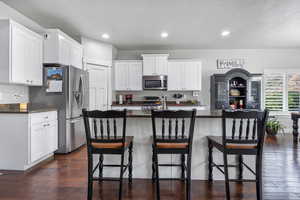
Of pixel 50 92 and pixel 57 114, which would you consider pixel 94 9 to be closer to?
pixel 50 92

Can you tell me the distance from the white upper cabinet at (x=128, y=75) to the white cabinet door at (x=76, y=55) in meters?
1.14

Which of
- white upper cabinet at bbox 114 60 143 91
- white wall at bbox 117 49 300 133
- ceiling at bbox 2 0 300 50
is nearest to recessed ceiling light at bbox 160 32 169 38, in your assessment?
ceiling at bbox 2 0 300 50

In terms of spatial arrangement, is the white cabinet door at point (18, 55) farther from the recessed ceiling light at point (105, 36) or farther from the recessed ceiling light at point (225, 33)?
the recessed ceiling light at point (225, 33)

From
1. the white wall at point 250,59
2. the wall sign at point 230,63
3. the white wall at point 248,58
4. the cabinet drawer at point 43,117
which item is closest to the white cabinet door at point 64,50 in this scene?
the cabinet drawer at point 43,117

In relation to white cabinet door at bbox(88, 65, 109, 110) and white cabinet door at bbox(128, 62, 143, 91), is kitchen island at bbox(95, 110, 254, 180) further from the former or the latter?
white cabinet door at bbox(128, 62, 143, 91)

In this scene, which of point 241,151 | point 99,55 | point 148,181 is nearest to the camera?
point 241,151

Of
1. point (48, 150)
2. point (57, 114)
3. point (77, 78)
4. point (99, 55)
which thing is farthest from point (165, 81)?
point (48, 150)

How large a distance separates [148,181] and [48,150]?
6.33 feet

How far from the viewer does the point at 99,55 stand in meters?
5.12

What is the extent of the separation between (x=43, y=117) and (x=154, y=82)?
3123mm

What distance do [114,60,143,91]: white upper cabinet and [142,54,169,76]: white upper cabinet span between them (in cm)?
22

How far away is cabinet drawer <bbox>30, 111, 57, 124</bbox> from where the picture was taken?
290cm

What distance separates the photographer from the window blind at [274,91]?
5730 mm

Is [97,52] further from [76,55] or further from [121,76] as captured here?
[121,76]
